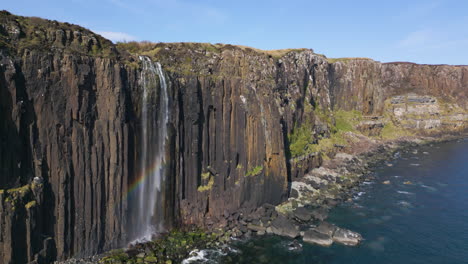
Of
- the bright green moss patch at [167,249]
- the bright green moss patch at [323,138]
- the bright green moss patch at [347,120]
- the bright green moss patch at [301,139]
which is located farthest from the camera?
the bright green moss patch at [347,120]

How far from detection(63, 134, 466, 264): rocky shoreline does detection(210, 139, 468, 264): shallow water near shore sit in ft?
4.27

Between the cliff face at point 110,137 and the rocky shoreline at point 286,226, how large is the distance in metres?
1.48

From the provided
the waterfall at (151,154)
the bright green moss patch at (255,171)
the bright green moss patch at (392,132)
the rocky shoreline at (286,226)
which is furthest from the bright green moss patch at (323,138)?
the waterfall at (151,154)

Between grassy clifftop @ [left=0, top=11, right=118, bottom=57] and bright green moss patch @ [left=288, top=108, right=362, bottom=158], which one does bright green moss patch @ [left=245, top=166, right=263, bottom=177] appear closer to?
bright green moss patch @ [left=288, top=108, right=362, bottom=158]

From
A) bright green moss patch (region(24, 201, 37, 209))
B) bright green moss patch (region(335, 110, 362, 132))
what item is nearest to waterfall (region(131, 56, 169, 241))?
bright green moss patch (region(24, 201, 37, 209))

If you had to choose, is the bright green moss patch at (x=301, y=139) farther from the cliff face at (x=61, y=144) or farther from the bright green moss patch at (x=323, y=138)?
the cliff face at (x=61, y=144)

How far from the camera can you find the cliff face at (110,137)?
23.7 metres

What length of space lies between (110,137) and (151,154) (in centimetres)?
529

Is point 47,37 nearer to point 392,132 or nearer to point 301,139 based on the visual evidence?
point 301,139

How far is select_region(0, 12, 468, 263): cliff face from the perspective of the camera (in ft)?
77.8

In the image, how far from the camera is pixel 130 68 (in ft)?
99.8

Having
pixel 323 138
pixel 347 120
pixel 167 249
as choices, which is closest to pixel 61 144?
pixel 167 249

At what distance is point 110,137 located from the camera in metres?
28.2

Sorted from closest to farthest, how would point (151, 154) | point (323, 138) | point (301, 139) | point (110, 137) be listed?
point (110, 137) < point (151, 154) < point (301, 139) < point (323, 138)
